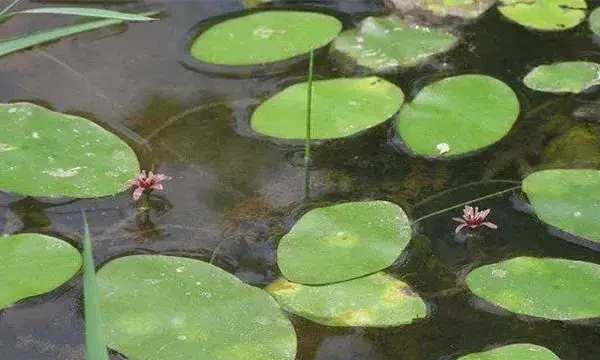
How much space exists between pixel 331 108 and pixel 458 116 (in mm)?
216

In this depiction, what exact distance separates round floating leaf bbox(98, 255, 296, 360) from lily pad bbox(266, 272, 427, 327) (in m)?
0.03

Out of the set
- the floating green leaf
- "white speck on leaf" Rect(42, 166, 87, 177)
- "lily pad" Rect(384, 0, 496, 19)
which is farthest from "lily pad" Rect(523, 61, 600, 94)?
"white speck on leaf" Rect(42, 166, 87, 177)

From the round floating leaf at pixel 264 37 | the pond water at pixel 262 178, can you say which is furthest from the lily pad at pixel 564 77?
the round floating leaf at pixel 264 37

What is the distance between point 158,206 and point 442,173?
45cm

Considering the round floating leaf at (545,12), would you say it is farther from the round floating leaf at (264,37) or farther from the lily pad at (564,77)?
the round floating leaf at (264,37)

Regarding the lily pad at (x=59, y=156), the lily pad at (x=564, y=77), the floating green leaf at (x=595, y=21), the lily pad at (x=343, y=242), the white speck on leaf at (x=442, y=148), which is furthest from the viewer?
the floating green leaf at (x=595, y=21)

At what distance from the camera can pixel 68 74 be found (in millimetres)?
1634

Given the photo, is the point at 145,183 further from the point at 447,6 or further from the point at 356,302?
the point at 447,6

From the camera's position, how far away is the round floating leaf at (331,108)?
1493 millimetres

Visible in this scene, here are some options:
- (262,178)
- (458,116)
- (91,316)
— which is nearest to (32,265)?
(262,178)

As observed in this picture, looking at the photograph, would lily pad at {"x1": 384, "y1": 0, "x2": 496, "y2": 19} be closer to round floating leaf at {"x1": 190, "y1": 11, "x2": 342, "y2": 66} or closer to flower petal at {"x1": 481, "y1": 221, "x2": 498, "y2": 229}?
round floating leaf at {"x1": 190, "y1": 11, "x2": 342, "y2": 66}

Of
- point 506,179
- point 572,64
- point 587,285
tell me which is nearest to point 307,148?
point 506,179

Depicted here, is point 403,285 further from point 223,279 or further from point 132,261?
point 132,261

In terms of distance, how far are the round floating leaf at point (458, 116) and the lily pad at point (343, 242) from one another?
0.19 meters
